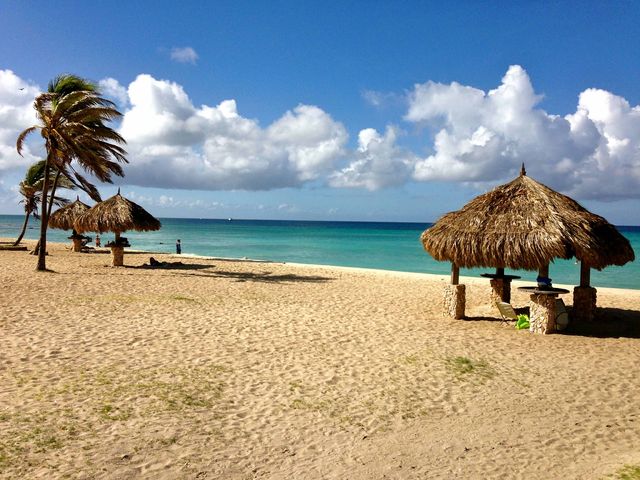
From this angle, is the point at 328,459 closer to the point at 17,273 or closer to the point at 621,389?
the point at 621,389

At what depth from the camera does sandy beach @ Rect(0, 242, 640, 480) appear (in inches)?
139

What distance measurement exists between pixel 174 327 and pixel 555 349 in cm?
563

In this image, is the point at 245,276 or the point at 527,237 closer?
the point at 527,237

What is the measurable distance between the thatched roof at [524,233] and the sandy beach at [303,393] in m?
1.22

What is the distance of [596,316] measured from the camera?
9.09m

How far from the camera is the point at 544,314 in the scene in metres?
7.70

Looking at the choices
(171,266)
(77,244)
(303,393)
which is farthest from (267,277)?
(77,244)

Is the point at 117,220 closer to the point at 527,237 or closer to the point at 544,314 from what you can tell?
the point at 527,237

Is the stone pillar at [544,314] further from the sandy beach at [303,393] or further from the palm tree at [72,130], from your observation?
the palm tree at [72,130]

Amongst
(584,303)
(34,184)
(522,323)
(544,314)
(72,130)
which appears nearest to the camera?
(544,314)

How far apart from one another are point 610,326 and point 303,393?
20.7 ft

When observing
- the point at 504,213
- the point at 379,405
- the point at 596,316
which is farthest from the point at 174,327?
the point at 596,316

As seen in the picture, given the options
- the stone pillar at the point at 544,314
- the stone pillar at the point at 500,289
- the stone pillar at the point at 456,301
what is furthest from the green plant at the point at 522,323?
the stone pillar at the point at 500,289

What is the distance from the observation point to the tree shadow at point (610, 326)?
7805 mm
